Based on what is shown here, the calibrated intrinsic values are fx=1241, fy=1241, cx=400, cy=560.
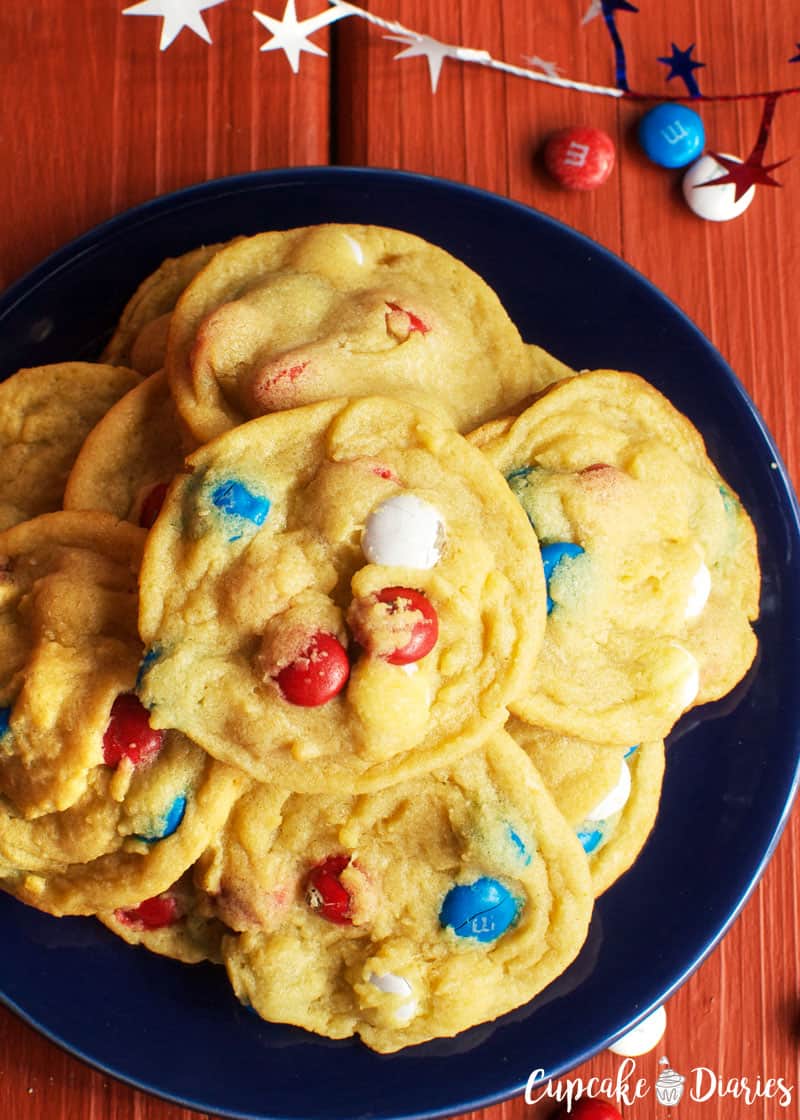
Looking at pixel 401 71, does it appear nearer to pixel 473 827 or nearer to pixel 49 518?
pixel 49 518

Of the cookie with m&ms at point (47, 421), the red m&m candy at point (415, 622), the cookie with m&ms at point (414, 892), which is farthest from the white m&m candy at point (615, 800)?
the cookie with m&ms at point (47, 421)

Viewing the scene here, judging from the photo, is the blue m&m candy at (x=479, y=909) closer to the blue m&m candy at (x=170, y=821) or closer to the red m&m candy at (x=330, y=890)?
the red m&m candy at (x=330, y=890)

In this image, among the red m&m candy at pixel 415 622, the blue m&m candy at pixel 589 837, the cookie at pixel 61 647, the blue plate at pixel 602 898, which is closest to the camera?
the red m&m candy at pixel 415 622

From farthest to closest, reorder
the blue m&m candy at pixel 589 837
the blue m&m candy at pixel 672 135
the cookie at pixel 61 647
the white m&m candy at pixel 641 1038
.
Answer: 1. the blue m&m candy at pixel 672 135
2. the white m&m candy at pixel 641 1038
3. the blue m&m candy at pixel 589 837
4. the cookie at pixel 61 647

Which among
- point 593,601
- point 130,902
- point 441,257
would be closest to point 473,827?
point 593,601

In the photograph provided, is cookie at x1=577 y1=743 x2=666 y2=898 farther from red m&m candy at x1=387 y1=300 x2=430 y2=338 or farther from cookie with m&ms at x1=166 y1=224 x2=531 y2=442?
red m&m candy at x1=387 y1=300 x2=430 y2=338

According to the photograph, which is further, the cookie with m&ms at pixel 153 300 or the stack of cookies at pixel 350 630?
the cookie with m&ms at pixel 153 300
